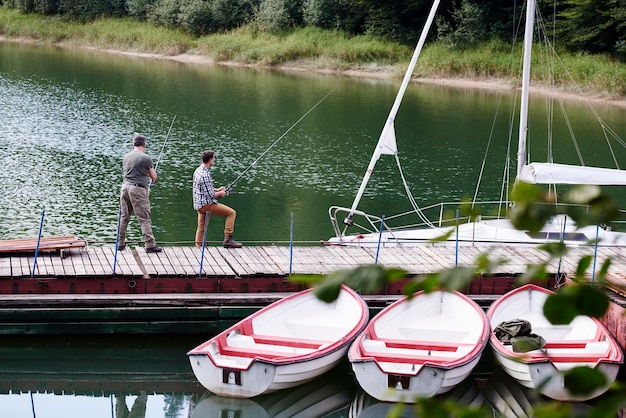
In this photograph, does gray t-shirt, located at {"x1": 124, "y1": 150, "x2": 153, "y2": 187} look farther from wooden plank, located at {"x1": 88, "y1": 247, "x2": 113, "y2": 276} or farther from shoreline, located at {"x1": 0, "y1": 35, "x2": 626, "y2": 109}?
shoreline, located at {"x1": 0, "y1": 35, "x2": 626, "y2": 109}

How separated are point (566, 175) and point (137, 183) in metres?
8.83

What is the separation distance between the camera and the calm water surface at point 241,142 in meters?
25.5

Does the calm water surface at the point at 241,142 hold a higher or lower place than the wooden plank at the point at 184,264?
lower

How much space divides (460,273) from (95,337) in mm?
13456

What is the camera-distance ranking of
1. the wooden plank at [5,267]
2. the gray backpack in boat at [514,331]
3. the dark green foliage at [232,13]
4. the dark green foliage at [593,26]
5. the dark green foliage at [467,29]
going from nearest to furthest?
the gray backpack in boat at [514,331] < the wooden plank at [5,267] < the dark green foliage at [593,26] < the dark green foliage at [467,29] < the dark green foliage at [232,13]

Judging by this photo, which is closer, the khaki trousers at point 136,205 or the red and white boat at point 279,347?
the red and white boat at point 279,347

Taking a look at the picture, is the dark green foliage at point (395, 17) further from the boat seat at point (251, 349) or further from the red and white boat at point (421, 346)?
the boat seat at point (251, 349)

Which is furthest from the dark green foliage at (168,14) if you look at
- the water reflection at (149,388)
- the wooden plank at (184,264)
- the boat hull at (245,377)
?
the boat hull at (245,377)

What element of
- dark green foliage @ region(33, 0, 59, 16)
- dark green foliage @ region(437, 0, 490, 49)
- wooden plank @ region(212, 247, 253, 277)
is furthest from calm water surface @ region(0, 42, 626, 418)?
dark green foliage @ region(33, 0, 59, 16)

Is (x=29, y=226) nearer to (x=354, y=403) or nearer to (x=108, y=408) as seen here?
(x=108, y=408)

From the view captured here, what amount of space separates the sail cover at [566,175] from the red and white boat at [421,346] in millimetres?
4661

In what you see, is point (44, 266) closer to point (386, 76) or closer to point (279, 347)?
point (279, 347)

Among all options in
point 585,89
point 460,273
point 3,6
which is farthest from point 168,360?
point 3,6

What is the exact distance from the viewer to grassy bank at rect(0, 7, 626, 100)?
179 ft
